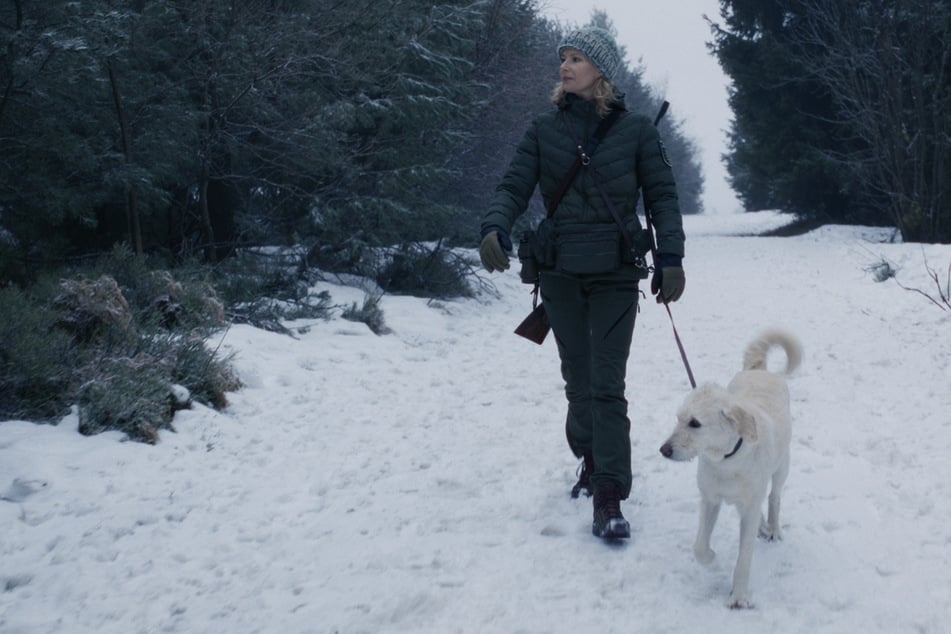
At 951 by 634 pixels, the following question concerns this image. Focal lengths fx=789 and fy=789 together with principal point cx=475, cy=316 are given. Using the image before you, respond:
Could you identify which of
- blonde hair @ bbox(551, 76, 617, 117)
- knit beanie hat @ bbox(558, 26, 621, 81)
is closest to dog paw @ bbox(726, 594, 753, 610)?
blonde hair @ bbox(551, 76, 617, 117)

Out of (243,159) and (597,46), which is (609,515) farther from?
(243,159)

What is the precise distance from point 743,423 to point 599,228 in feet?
4.07

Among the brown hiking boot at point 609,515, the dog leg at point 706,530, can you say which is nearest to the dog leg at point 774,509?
the dog leg at point 706,530

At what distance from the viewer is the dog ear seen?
10.5 ft

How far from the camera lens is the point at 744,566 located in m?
3.22

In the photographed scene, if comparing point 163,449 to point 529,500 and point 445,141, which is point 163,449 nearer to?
point 529,500

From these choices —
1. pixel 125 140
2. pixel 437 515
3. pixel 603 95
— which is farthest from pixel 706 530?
pixel 125 140

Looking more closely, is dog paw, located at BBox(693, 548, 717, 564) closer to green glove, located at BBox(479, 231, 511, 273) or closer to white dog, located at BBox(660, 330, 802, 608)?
white dog, located at BBox(660, 330, 802, 608)

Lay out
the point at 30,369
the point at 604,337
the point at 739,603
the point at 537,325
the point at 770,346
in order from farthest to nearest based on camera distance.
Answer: the point at 30,369, the point at 537,325, the point at 770,346, the point at 604,337, the point at 739,603

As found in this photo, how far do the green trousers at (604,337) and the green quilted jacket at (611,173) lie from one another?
295 millimetres

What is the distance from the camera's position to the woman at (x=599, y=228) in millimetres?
3951

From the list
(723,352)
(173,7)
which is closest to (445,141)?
(173,7)

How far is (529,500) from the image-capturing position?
4.50 metres

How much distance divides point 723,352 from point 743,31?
18.1 m
